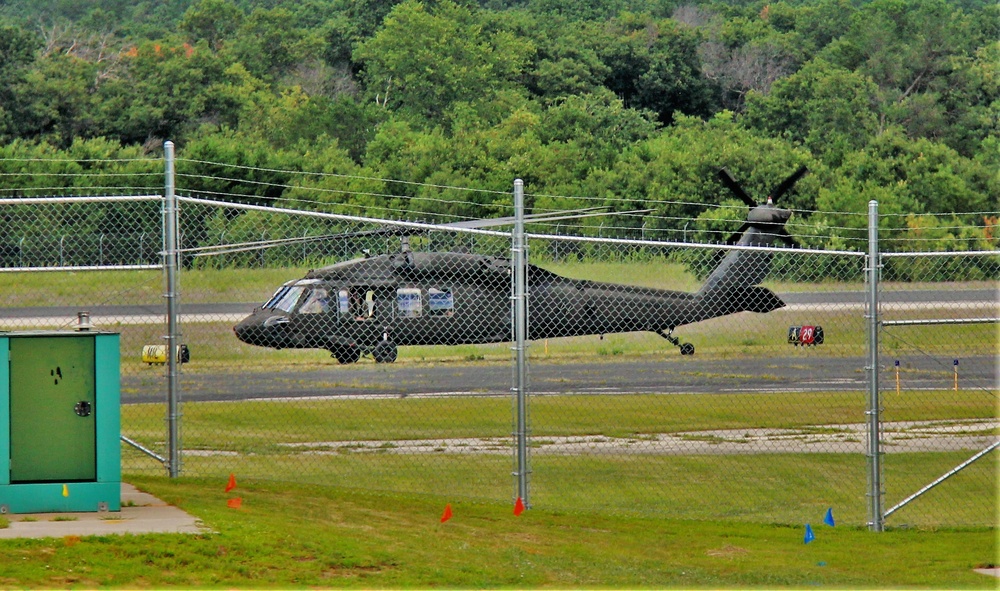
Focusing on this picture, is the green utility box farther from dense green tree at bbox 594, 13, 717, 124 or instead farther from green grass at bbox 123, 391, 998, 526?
dense green tree at bbox 594, 13, 717, 124

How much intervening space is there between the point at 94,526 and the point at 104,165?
44.2 meters

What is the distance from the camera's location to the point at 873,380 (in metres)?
11.2

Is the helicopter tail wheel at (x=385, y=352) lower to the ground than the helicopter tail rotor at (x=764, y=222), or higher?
lower

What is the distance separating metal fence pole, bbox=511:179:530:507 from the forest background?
23554mm

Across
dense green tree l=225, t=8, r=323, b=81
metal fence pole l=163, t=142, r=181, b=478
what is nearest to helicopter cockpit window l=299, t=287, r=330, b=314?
metal fence pole l=163, t=142, r=181, b=478

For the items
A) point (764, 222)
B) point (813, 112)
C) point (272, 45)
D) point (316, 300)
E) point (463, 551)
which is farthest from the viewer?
point (272, 45)

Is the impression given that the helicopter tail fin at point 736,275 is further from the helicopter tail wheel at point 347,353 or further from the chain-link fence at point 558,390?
the helicopter tail wheel at point 347,353

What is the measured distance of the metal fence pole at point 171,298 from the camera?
1209 cm

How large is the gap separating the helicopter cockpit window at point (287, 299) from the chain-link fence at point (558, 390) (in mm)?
50

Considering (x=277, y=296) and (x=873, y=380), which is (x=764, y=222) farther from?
(x=873, y=380)

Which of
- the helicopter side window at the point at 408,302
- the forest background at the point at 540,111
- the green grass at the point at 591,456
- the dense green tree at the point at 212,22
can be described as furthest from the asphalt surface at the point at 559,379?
the dense green tree at the point at 212,22

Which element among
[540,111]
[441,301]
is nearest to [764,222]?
[441,301]

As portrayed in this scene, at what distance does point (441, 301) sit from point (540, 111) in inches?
1738

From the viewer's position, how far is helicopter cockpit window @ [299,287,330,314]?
22734 mm
